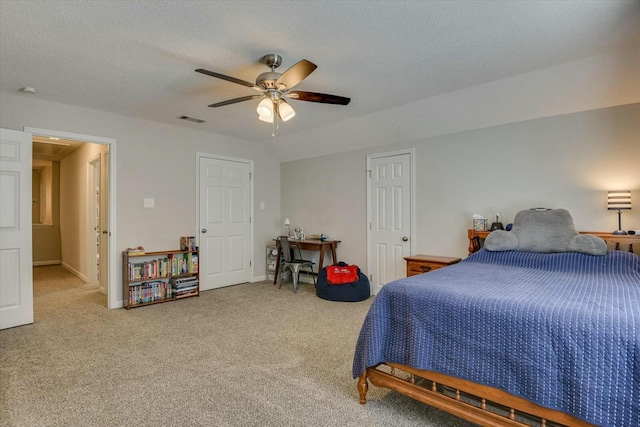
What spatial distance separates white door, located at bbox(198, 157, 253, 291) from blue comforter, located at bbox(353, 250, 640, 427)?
3654 millimetres

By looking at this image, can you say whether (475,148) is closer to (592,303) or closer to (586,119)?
(586,119)

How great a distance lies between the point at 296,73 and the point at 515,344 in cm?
212

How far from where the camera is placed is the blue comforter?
1.32 meters

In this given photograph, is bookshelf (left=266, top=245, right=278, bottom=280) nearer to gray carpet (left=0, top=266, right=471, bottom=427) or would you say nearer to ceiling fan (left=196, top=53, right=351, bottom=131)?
gray carpet (left=0, top=266, right=471, bottom=427)

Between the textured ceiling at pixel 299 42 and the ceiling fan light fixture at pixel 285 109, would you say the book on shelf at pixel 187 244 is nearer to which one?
the textured ceiling at pixel 299 42

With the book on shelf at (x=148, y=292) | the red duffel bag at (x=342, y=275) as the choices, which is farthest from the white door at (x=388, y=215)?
the book on shelf at (x=148, y=292)

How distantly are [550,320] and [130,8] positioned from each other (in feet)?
9.29

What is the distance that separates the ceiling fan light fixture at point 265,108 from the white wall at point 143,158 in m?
2.29

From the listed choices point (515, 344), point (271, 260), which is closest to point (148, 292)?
point (271, 260)

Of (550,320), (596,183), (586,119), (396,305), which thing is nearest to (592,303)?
(550,320)

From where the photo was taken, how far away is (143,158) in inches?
176

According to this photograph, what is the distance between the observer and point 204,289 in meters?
5.05

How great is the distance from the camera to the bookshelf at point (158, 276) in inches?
165

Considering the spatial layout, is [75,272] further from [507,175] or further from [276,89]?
[507,175]
